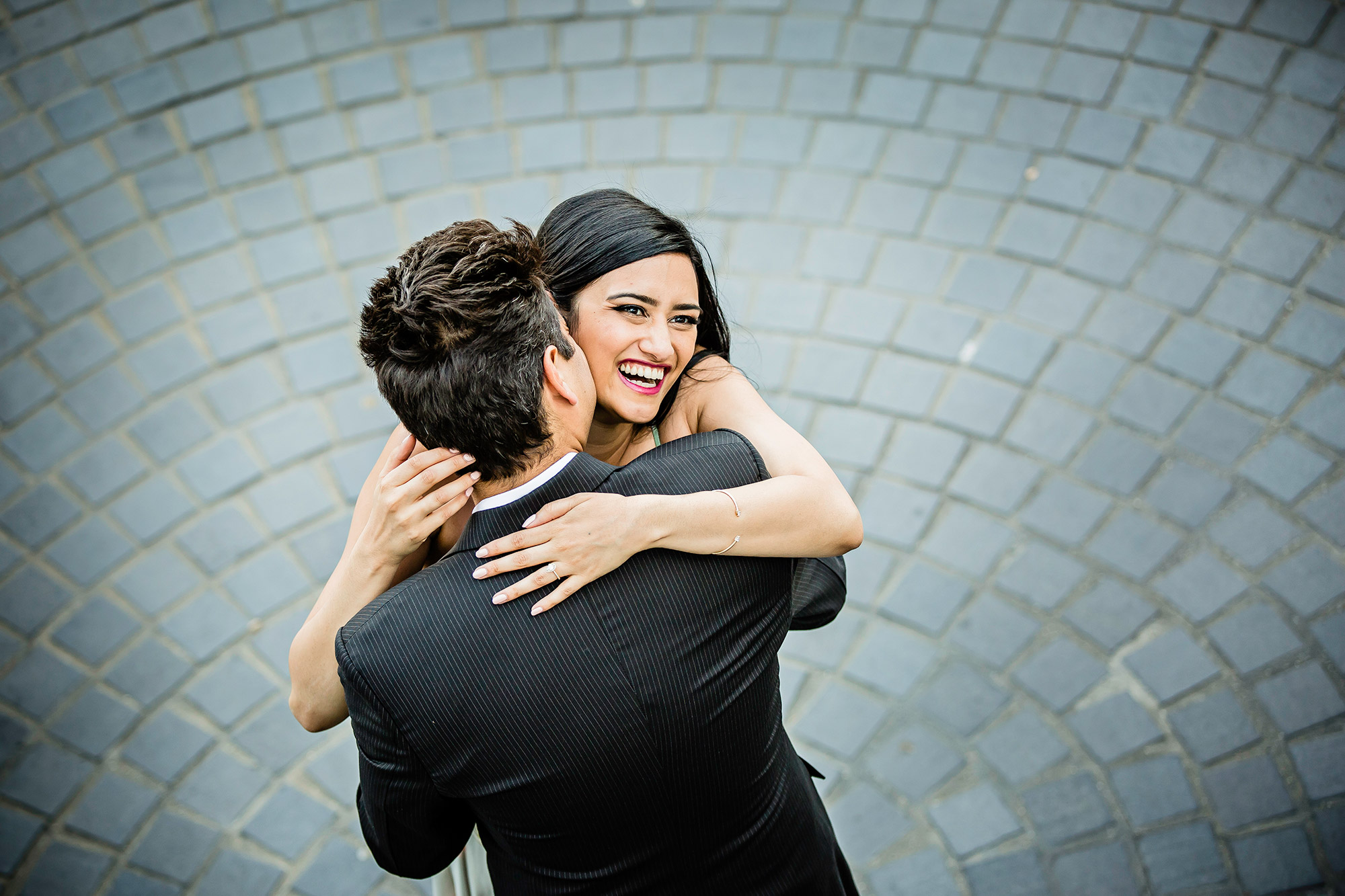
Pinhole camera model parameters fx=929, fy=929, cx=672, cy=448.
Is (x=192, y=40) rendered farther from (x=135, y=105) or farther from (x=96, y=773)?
(x=96, y=773)

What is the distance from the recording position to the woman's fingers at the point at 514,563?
1.51m

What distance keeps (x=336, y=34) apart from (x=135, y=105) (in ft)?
3.33

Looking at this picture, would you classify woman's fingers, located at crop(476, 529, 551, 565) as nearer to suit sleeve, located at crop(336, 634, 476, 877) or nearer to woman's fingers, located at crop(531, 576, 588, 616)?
woman's fingers, located at crop(531, 576, 588, 616)

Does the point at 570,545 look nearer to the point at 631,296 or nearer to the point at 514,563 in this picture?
the point at 514,563

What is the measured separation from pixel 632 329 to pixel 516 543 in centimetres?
81

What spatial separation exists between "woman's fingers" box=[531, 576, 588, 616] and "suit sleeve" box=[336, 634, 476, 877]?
289 mm

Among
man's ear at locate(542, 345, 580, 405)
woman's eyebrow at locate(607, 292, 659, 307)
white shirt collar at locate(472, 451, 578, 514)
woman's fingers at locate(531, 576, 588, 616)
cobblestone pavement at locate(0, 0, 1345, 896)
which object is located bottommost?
cobblestone pavement at locate(0, 0, 1345, 896)

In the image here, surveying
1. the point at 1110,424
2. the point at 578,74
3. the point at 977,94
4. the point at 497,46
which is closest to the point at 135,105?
the point at 497,46

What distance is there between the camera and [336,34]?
185 inches

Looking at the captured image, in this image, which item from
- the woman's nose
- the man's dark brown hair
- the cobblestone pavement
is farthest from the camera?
the cobblestone pavement

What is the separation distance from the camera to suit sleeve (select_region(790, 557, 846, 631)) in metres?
1.95

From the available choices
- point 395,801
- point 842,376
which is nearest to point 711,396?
point 395,801

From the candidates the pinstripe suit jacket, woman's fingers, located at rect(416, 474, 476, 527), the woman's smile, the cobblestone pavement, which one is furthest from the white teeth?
the cobblestone pavement

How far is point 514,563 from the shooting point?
4.96 feet
